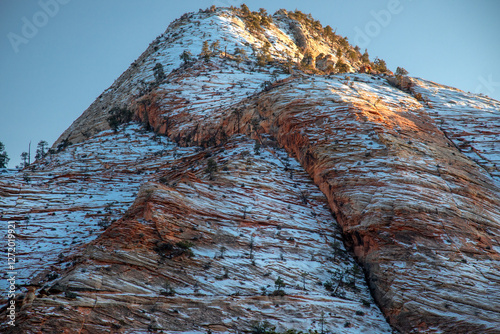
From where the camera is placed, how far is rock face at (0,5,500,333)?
683 inches

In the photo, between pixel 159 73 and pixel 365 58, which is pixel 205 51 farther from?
pixel 365 58

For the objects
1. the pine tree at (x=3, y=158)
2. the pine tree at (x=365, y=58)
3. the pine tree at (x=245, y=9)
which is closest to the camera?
the pine tree at (x=3, y=158)

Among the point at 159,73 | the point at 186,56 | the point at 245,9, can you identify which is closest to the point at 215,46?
the point at 186,56

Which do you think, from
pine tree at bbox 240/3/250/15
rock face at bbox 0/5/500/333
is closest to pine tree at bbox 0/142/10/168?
rock face at bbox 0/5/500/333

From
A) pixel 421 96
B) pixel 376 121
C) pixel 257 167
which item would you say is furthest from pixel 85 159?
pixel 421 96

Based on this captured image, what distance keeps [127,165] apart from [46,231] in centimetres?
821

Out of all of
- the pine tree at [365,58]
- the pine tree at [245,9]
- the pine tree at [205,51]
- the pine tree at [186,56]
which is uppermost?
the pine tree at [365,58]

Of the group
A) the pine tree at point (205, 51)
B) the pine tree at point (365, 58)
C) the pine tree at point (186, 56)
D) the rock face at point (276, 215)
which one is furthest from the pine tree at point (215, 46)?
the pine tree at point (365, 58)

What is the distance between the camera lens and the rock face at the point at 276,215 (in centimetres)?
1734

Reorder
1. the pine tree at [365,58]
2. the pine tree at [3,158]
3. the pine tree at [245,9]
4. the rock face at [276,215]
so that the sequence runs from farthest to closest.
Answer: the pine tree at [365,58]
the pine tree at [245,9]
the pine tree at [3,158]
the rock face at [276,215]

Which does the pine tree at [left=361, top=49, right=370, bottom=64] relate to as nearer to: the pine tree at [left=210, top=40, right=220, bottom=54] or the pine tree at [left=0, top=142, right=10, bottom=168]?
the pine tree at [left=210, top=40, right=220, bottom=54]

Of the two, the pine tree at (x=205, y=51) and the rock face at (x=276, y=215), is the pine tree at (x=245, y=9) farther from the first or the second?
the rock face at (x=276, y=215)

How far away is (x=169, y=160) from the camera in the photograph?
3069 cm

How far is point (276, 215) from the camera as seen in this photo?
22703 mm
